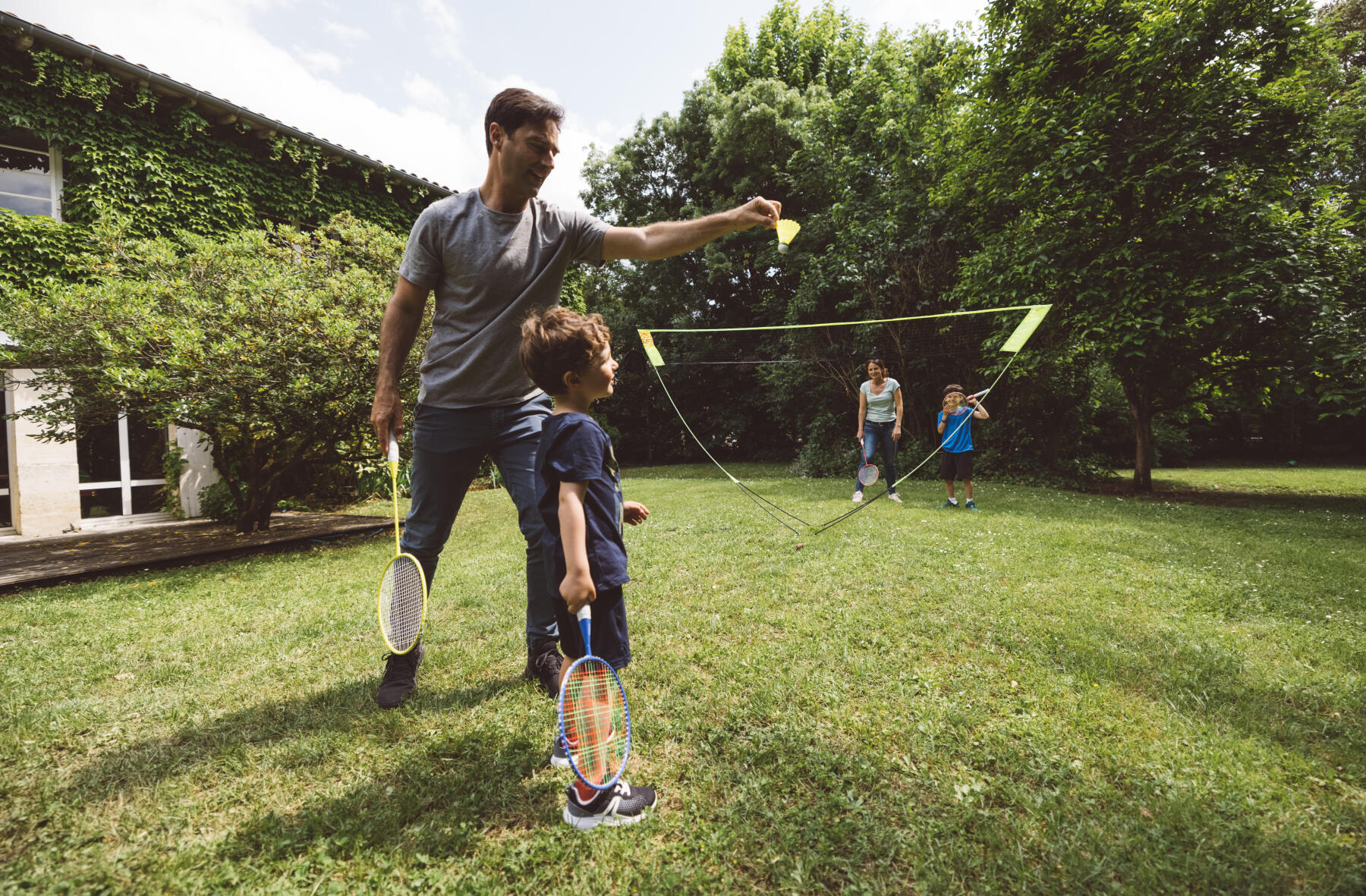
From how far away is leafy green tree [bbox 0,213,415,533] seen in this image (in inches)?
238

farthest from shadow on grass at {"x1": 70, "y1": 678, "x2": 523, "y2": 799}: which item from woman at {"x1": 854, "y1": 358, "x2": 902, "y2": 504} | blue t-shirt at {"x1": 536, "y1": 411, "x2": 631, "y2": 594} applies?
woman at {"x1": 854, "y1": 358, "x2": 902, "y2": 504}

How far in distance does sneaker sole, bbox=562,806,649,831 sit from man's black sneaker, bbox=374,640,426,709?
4.06 feet

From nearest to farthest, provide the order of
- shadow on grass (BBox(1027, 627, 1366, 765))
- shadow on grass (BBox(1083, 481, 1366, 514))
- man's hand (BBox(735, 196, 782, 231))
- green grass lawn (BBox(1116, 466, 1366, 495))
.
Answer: shadow on grass (BBox(1027, 627, 1366, 765)), man's hand (BBox(735, 196, 782, 231)), shadow on grass (BBox(1083, 481, 1366, 514)), green grass lawn (BBox(1116, 466, 1366, 495))

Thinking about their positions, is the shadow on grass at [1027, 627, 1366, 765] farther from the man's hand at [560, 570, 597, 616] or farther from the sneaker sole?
the man's hand at [560, 570, 597, 616]

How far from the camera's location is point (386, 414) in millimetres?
2711

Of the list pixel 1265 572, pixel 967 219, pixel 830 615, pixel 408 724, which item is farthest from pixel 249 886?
pixel 967 219

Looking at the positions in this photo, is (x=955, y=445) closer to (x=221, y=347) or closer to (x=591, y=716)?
(x=591, y=716)

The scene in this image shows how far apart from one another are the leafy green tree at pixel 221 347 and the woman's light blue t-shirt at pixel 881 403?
632 centimetres

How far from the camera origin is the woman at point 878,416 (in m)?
8.22

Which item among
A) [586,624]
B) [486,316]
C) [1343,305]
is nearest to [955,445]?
[1343,305]

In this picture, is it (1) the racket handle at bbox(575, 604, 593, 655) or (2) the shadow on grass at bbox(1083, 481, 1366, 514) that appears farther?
(2) the shadow on grass at bbox(1083, 481, 1366, 514)

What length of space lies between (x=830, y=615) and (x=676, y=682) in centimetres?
137

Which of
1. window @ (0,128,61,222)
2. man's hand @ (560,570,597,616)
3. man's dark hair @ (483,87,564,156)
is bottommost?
man's hand @ (560,570,597,616)

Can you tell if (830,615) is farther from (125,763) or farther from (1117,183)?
(1117,183)
